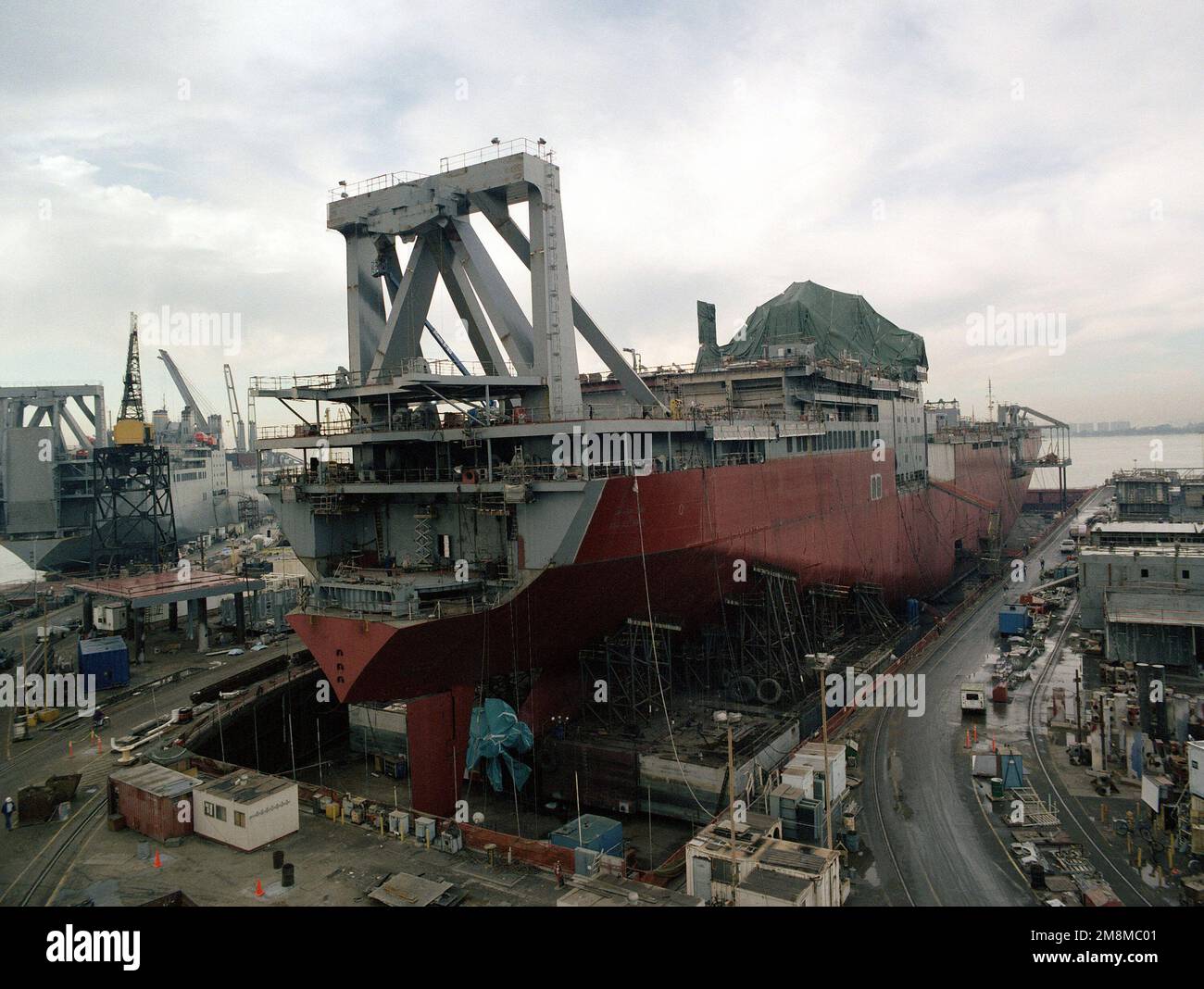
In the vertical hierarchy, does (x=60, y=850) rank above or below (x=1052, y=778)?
Answer: above

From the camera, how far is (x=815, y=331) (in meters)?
37.2

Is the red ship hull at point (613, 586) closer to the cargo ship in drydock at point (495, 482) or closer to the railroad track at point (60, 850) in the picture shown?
the cargo ship in drydock at point (495, 482)

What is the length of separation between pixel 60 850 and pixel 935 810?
1668 cm

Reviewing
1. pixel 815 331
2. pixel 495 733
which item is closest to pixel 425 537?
pixel 495 733

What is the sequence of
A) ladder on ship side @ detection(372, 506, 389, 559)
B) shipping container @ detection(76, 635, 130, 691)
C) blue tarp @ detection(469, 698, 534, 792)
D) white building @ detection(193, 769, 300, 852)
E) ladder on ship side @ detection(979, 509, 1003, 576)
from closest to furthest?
white building @ detection(193, 769, 300, 852) → blue tarp @ detection(469, 698, 534, 792) → ladder on ship side @ detection(372, 506, 389, 559) → shipping container @ detection(76, 635, 130, 691) → ladder on ship side @ detection(979, 509, 1003, 576)

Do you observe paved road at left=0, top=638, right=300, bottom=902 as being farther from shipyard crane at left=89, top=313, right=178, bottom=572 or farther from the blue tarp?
shipyard crane at left=89, top=313, right=178, bottom=572

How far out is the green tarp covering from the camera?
36.5 metres

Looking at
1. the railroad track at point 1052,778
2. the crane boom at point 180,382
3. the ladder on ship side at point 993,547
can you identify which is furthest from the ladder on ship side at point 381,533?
the crane boom at point 180,382

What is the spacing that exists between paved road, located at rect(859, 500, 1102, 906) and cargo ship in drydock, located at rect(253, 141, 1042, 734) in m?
5.68

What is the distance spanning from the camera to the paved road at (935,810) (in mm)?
13930

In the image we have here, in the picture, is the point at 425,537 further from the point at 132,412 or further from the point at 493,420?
the point at 132,412

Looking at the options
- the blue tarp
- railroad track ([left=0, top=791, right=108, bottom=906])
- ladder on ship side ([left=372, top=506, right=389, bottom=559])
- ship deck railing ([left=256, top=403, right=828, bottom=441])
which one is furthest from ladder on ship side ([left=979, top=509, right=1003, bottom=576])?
railroad track ([left=0, top=791, right=108, bottom=906])

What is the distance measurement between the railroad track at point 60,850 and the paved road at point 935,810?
13965 mm

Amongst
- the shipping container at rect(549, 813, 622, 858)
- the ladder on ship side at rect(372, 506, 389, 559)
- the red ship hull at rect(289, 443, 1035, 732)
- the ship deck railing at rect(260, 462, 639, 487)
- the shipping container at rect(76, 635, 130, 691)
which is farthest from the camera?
the shipping container at rect(76, 635, 130, 691)
